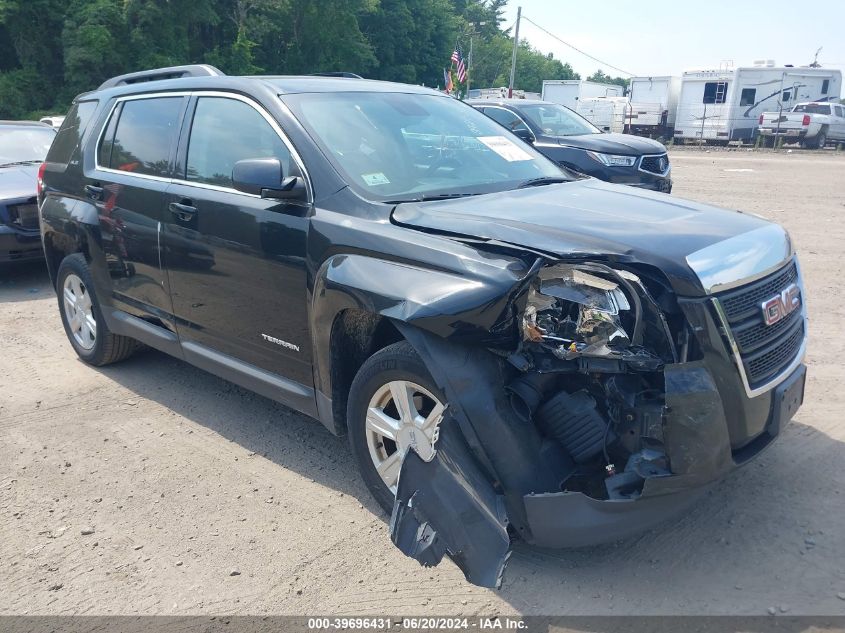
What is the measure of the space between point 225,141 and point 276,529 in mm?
2152

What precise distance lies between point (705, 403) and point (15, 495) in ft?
11.3

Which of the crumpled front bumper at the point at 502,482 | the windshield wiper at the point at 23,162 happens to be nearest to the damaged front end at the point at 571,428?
the crumpled front bumper at the point at 502,482

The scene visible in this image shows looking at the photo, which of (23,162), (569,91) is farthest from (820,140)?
(23,162)

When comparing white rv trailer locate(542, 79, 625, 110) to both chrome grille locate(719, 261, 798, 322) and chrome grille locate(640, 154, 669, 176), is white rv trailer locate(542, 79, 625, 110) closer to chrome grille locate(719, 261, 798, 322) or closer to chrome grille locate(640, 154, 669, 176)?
chrome grille locate(640, 154, 669, 176)

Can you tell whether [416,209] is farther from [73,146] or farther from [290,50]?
[290,50]

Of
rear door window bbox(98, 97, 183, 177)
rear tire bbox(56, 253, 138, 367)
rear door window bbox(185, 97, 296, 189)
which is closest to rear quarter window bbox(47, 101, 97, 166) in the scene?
rear door window bbox(98, 97, 183, 177)

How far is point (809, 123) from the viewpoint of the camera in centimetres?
2856

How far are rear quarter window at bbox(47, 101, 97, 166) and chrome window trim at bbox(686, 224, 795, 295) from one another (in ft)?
14.9

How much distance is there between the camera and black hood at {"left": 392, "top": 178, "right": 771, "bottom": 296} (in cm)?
277

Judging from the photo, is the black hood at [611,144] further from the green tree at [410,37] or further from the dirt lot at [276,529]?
the green tree at [410,37]

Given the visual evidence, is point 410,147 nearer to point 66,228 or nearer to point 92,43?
point 66,228

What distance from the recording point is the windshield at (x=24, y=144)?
29.8 ft

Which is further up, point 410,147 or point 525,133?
point 410,147

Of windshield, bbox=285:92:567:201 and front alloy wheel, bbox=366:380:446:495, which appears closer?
front alloy wheel, bbox=366:380:446:495
